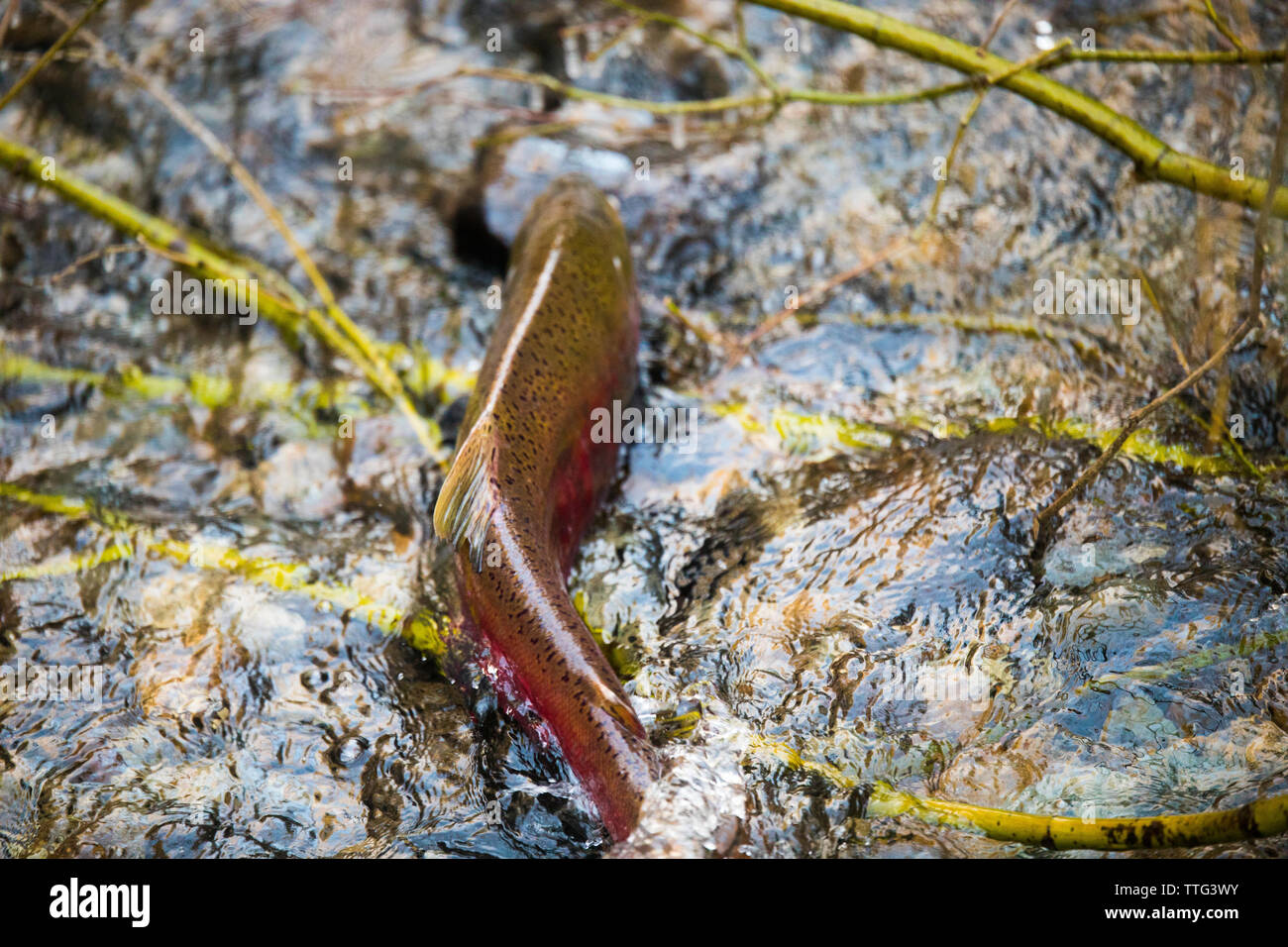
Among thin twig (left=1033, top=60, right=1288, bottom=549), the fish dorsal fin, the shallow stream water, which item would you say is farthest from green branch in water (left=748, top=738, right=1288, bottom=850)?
the fish dorsal fin

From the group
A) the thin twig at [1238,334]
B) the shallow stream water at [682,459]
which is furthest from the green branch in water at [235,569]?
the thin twig at [1238,334]

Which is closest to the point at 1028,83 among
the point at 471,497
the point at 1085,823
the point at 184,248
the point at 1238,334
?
the point at 1238,334

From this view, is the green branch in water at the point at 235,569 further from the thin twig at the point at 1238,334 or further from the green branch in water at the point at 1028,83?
the green branch in water at the point at 1028,83

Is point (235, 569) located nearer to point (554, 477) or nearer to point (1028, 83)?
point (554, 477)
